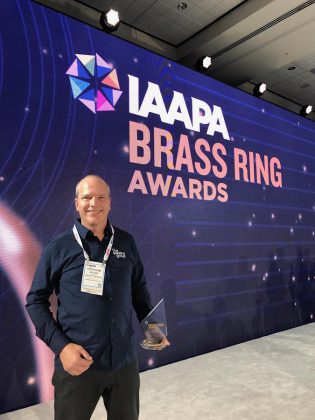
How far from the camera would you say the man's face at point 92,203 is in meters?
1.29

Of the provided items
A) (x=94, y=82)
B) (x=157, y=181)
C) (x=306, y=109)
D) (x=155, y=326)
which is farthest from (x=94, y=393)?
(x=306, y=109)

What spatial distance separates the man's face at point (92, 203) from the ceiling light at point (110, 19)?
97.9 inches

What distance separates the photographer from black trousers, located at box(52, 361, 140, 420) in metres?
1.18

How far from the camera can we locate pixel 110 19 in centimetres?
322

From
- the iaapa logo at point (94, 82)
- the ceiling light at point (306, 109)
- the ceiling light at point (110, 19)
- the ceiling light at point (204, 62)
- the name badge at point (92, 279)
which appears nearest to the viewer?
the name badge at point (92, 279)

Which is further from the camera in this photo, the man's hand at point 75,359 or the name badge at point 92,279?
the name badge at point 92,279

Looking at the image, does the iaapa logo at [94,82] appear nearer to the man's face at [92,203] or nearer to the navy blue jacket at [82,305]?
the man's face at [92,203]

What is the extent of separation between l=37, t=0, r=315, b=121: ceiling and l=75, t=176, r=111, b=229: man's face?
2.99 metres

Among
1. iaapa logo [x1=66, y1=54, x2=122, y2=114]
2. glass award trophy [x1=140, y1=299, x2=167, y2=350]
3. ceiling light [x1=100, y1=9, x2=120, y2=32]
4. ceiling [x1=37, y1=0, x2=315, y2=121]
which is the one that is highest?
ceiling [x1=37, y1=0, x2=315, y2=121]

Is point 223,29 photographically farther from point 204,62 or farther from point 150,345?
point 150,345

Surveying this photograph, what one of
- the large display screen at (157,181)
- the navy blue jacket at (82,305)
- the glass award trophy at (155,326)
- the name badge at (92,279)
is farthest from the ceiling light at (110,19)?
the glass award trophy at (155,326)

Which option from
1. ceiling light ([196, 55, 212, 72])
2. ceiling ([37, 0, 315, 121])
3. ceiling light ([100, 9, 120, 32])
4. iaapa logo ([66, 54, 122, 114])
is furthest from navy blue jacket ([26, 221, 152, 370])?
ceiling light ([196, 55, 212, 72])

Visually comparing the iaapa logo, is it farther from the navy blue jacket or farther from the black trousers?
the black trousers

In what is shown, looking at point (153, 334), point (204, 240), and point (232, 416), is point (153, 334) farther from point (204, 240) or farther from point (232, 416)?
point (204, 240)
